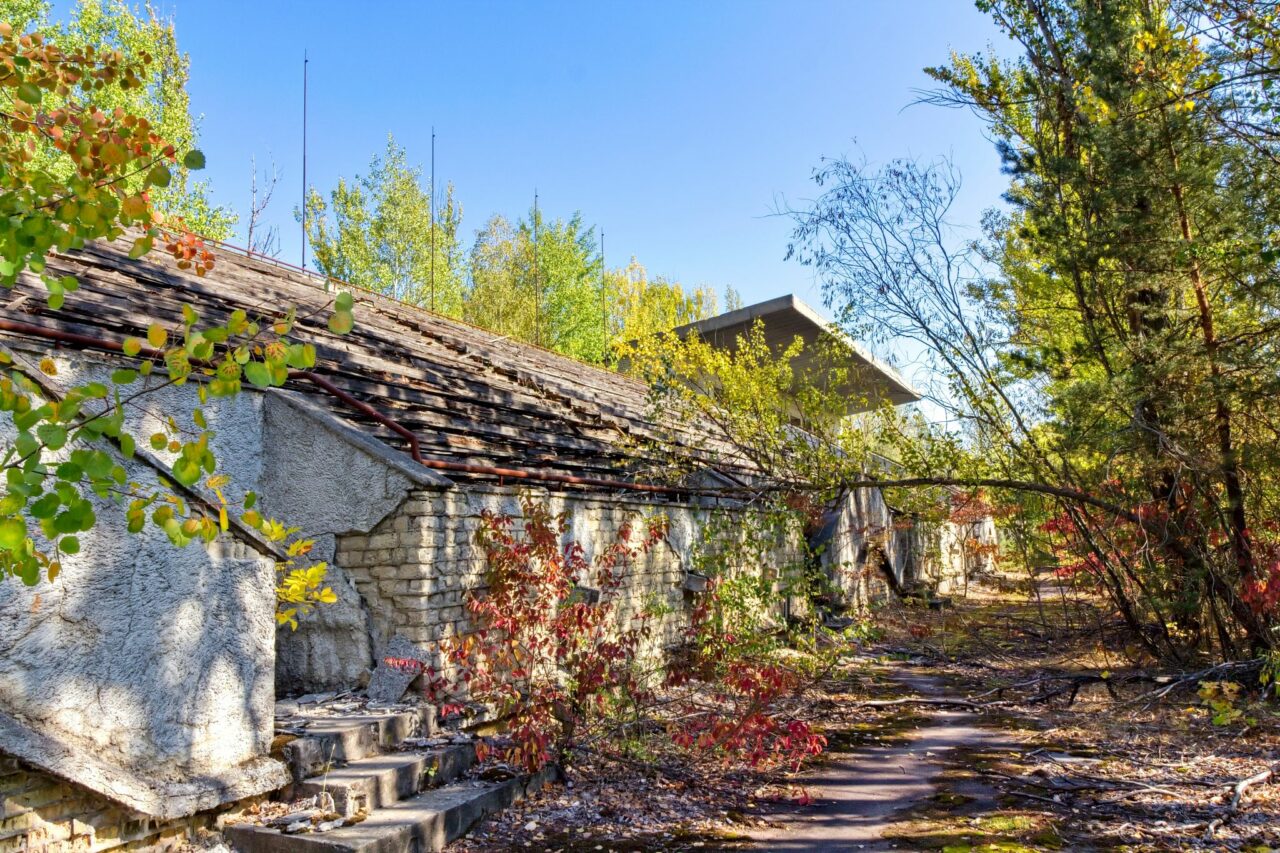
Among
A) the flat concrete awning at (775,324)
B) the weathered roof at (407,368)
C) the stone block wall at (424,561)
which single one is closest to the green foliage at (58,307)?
the weathered roof at (407,368)

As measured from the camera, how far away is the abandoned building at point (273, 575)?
4.29 m

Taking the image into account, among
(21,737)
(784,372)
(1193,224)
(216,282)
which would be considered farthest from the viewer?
(784,372)

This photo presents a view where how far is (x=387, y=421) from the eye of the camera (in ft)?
21.7

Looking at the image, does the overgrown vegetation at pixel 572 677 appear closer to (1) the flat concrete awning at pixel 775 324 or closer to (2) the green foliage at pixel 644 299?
(1) the flat concrete awning at pixel 775 324

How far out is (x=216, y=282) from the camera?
8531 mm

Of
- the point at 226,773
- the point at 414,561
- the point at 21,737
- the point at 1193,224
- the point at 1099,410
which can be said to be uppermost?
the point at 1193,224

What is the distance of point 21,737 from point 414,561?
104 inches

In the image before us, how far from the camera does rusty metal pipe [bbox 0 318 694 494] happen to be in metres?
4.98

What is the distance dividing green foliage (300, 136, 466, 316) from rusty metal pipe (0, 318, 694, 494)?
21.0 m

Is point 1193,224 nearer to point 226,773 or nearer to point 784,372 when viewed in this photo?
point 784,372

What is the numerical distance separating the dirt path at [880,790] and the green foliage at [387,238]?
23.2 m

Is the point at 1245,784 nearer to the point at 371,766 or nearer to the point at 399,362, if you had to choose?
the point at 371,766

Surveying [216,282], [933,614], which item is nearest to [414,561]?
[216,282]

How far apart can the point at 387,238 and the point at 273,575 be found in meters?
25.5
